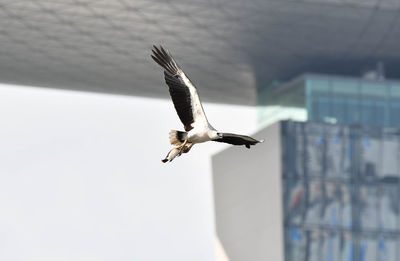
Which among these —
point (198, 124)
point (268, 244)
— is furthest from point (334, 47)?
point (198, 124)

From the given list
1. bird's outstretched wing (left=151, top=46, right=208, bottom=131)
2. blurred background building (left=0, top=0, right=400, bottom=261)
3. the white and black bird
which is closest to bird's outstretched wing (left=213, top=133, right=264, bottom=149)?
the white and black bird

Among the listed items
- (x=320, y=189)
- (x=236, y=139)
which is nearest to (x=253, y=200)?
(x=320, y=189)

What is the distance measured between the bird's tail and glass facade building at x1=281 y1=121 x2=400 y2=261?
5664cm

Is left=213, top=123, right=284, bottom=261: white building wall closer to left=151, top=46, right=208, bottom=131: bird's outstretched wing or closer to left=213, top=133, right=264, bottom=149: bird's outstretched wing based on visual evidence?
left=151, top=46, right=208, bottom=131: bird's outstretched wing

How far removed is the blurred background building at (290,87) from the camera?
84.9 metres

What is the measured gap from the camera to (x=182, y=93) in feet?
108

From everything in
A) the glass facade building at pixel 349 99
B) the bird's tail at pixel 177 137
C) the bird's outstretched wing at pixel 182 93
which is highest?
the glass facade building at pixel 349 99

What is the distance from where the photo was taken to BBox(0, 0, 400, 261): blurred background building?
3342 inches

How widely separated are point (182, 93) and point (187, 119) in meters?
0.80

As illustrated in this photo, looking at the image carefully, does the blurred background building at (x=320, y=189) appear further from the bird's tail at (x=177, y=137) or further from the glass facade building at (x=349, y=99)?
the bird's tail at (x=177, y=137)

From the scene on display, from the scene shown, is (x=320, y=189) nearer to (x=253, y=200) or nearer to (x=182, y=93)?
(x=253, y=200)

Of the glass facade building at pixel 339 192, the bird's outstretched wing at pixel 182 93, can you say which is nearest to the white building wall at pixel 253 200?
the glass facade building at pixel 339 192

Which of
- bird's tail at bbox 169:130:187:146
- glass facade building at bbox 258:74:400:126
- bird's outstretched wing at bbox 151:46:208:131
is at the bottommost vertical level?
bird's tail at bbox 169:130:187:146

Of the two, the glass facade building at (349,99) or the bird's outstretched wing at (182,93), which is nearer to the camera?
the bird's outstretched wing at (182,93)
